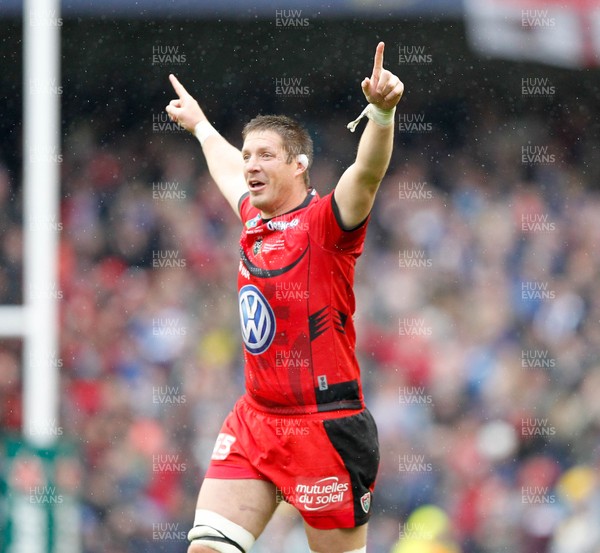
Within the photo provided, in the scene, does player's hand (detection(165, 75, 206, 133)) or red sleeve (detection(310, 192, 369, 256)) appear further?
player's hand (detection(165, 75, 206, 133))

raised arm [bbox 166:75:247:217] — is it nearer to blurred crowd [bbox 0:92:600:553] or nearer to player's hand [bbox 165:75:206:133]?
player's hand [bbox 165:75:206:133]


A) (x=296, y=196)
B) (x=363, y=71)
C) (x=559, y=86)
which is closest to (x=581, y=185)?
(x=559, y=86)

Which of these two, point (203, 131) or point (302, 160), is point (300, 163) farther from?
point (203, 131)

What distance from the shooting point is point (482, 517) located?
7.96 meters

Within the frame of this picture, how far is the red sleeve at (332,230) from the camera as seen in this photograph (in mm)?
3898

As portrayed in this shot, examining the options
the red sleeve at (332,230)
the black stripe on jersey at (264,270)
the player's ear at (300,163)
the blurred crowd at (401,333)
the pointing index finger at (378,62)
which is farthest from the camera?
the blurred crowd at (401,333)

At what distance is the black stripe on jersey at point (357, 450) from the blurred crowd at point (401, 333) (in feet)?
11.3

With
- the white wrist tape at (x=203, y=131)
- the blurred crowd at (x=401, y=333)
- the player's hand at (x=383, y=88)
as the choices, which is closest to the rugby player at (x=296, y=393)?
the player's hand at (x=383, y=88)

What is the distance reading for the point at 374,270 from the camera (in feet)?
31.6

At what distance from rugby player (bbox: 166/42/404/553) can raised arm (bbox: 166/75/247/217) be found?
52 cm

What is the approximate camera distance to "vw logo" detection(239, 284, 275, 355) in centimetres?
403

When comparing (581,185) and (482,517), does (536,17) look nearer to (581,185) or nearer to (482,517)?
(581,185)

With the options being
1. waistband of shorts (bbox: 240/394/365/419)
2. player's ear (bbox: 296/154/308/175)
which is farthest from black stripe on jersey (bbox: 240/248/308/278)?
waistband of shorts (bbox: 240/394/365/419)

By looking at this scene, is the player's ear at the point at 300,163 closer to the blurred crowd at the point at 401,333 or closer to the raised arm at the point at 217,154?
the raised arm at the point at 217,154
